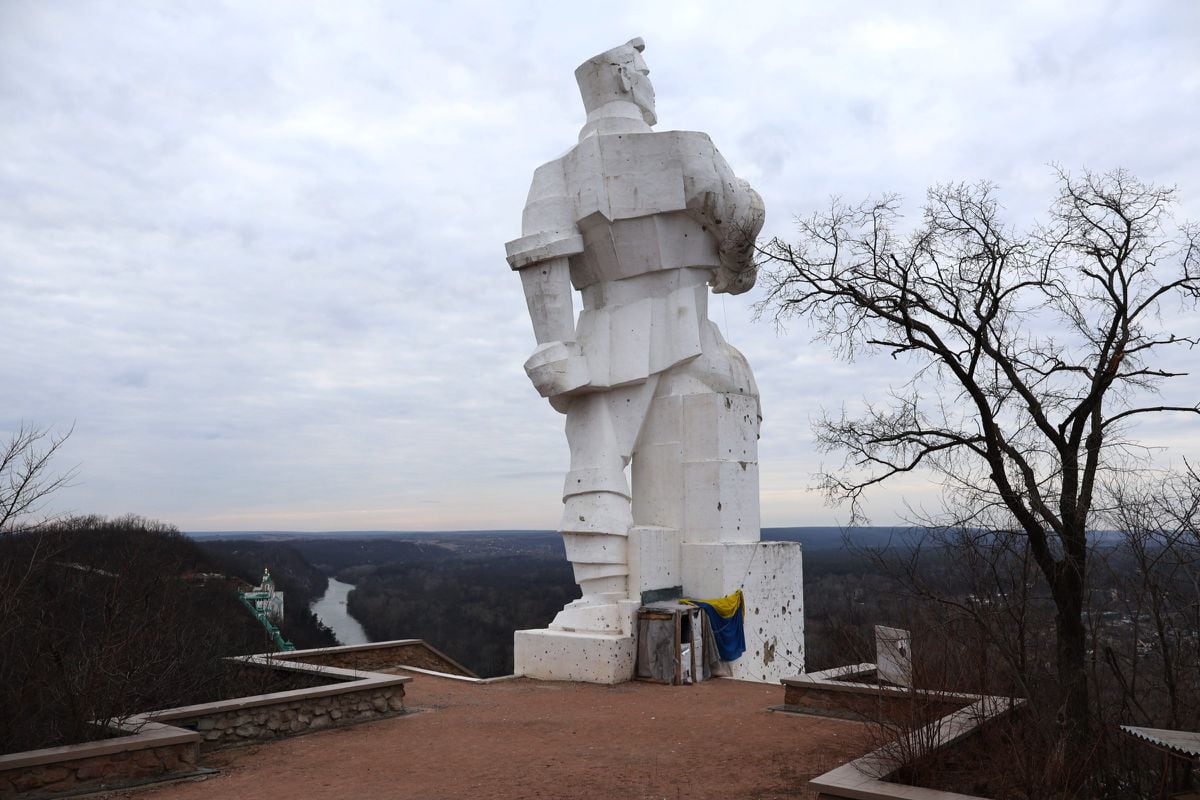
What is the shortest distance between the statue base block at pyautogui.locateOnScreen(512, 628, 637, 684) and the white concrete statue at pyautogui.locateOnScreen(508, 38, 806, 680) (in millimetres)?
59

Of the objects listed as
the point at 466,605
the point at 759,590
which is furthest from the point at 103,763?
the point at 466,605

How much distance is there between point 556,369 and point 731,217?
2.83m

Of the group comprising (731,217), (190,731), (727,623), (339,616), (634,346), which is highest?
(731,217)

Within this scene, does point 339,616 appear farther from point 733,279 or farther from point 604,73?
point 604,73

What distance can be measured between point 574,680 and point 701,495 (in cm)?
256

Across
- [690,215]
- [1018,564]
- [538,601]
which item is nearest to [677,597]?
[690,215]

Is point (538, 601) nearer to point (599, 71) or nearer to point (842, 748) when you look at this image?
point (599, 71)

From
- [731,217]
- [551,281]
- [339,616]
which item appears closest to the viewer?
[551,281]

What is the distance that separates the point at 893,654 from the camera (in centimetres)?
619

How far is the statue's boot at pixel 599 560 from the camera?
1027cm

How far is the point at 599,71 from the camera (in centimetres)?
1120

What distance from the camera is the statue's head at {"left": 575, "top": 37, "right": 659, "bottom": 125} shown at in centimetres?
1117

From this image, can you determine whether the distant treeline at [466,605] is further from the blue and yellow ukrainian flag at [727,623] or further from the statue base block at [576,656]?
the blue and yellow ukrainian flag at [727,623]

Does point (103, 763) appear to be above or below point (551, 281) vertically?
below
